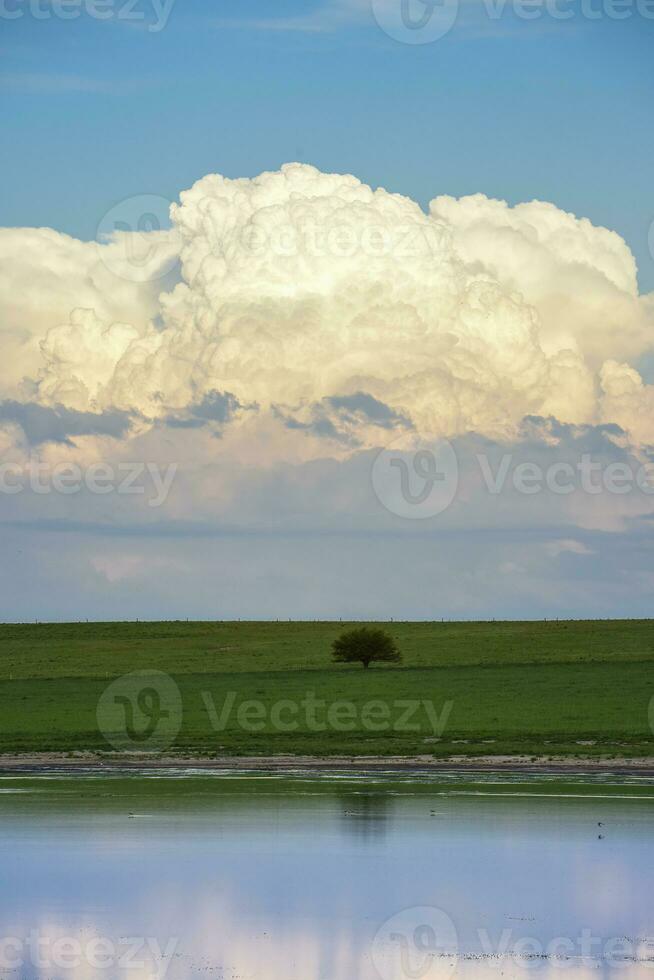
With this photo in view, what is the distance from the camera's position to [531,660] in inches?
3595

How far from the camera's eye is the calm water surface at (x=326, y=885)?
18984 mm

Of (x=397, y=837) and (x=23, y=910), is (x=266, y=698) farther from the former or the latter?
(x=23, y=910)

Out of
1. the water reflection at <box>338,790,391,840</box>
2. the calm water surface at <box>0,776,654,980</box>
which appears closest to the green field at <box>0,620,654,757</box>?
the water reflection at <box>338,790,391,840</box>

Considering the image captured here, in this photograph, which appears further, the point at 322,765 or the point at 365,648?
the point at 365,648

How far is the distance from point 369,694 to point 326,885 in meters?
43.7

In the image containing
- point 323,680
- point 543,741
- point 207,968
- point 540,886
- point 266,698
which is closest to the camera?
point 207,968

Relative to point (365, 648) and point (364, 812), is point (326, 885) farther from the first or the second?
point (365, 648)

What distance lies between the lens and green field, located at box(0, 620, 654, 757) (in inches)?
2008

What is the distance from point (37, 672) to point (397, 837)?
64531mm

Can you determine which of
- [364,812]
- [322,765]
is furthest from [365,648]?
[364,812]

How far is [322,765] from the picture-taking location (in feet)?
153

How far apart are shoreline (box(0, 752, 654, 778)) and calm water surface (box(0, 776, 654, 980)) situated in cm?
644

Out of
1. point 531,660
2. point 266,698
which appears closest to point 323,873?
point 266,698

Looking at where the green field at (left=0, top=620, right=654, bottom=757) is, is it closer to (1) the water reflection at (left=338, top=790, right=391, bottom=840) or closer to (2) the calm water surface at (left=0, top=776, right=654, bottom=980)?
(1) the water reflection at (left=338, top=790, right=391, bottom=840)
